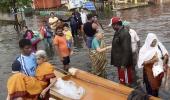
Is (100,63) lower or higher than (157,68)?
lower

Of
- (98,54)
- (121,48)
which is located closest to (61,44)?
(98,54)

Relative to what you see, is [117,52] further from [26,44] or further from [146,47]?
[26,44]

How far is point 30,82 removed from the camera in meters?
7.03

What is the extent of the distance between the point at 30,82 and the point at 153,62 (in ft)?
8.66

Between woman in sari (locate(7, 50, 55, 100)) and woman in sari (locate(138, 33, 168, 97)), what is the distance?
2.14m

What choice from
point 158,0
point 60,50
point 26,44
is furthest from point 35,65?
point 158,0

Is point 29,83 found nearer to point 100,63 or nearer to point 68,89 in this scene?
point 68,89

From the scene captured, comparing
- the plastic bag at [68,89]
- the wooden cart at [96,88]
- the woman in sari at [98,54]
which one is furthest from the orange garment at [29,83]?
the woman in sari at [98,54]

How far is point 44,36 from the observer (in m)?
18.6

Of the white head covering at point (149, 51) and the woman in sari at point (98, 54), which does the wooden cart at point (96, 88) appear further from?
the woman in sari at point (98, 54)

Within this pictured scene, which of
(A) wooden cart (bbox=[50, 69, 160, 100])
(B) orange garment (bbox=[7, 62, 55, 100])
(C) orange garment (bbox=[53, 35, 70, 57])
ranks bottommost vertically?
(A) wooden cart (bbox=[50, 69, 160, 100])

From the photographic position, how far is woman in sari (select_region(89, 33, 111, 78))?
1127 cm

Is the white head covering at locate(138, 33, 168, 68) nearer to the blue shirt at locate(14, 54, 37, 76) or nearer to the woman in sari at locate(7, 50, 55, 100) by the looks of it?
the woman in sari at locate(7, 50, 55, 100)

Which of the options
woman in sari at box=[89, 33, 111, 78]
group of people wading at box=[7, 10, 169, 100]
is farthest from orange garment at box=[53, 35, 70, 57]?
woman in sari at box=[89, 33, 111, 78]
